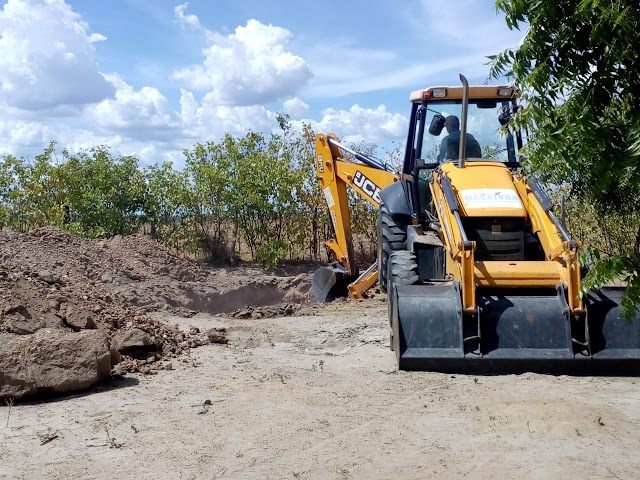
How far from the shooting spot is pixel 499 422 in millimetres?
5711

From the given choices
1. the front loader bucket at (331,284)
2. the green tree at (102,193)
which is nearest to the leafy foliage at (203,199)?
the green tree at (102,193)

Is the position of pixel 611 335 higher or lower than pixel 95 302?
lower

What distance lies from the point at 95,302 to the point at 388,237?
3.82 m

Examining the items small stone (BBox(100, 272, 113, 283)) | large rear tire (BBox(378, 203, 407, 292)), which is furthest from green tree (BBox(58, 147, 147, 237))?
large rear tire (BBox(378, 203, 407, 292))

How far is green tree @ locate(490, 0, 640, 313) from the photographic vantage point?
282 centimetres

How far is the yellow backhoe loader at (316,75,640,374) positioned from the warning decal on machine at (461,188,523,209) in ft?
0.03

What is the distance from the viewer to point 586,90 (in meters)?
2.97

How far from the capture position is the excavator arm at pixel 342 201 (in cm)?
1181

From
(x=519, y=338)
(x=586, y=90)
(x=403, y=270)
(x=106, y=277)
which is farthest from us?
(x=106, y=277)

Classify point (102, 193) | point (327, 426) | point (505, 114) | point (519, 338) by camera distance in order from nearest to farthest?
point (327, 426) < point (519, 338) < point (505, 114) < point (102, 193)

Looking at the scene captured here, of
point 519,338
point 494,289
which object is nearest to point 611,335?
point 519,338

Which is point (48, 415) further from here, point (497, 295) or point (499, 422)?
point (497, 295)

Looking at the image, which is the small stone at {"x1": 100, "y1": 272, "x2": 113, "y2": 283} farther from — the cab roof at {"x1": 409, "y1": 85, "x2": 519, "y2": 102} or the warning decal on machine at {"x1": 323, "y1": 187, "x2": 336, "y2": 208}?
the cab roof at {"x1": 409, "y1": 85, "x2": 519, "y2": 102}

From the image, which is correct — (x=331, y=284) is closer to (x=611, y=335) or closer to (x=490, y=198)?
(x=490, y=198)
